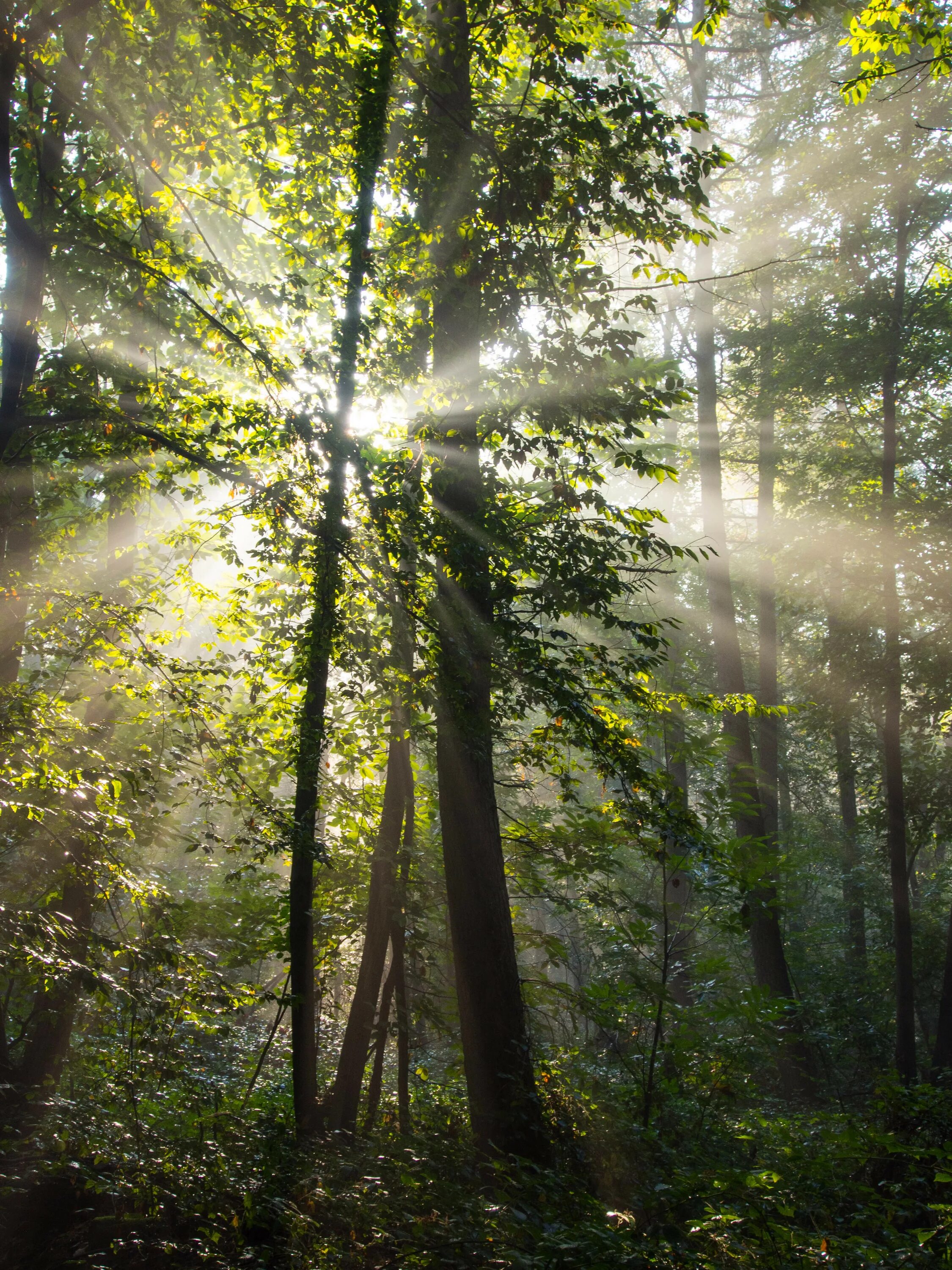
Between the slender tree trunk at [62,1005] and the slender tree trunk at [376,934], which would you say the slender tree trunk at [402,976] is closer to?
the slender tree trunk at [376,934]

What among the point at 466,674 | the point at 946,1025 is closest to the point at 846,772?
the point at 946,1025

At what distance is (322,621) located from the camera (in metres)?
5.29

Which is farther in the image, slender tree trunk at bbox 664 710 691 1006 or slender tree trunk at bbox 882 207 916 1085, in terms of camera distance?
slender tree trunk at bbox 882 207 916 1085

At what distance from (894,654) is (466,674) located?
971 centimetres

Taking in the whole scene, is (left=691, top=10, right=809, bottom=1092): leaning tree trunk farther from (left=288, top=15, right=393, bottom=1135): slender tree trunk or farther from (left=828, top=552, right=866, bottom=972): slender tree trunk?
(left=288, top=15, right=393, bottom=1135): slender tree trunk

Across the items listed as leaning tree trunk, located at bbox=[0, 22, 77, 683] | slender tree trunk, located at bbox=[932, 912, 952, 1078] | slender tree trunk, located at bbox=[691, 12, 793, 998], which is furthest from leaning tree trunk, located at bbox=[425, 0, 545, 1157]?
slender tree trunk, located at bbox=[932, 912, 952, 1078]

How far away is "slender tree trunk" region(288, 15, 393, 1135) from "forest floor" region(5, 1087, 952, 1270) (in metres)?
0.53

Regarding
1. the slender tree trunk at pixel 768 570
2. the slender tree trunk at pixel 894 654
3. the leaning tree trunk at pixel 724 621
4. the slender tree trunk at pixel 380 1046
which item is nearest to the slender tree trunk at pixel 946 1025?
the slender tree trunk at pixel 894 654

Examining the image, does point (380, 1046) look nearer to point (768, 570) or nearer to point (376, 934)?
point (376, 934)

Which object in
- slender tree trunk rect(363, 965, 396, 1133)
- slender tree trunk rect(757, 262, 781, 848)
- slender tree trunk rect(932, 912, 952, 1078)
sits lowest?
slender tree trunk rect(932, 912, 952, 1078)

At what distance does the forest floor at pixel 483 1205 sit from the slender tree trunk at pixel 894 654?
6.60 m

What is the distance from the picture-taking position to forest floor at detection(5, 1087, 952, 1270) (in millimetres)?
3369

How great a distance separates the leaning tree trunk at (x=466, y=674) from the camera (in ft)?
18.2

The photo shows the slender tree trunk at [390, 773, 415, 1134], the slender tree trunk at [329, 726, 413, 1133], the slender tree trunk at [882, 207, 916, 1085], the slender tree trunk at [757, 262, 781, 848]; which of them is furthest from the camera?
the slender tree trunk at [757, 262, 781, 848]
